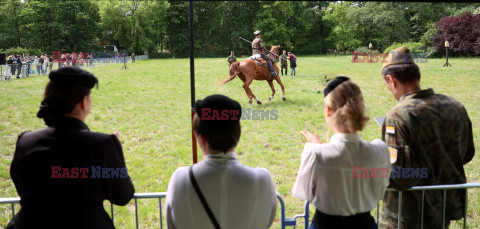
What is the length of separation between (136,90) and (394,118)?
5.63 metres

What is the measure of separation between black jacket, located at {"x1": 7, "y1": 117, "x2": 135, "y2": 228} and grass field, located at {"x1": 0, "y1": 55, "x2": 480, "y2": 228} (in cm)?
113

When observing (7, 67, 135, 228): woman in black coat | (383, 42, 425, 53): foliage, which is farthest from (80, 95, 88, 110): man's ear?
(383, 42, 425, 53): foliage

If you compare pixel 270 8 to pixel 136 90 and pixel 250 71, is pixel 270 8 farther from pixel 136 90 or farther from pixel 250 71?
pixel 136 90

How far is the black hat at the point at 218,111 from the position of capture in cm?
126

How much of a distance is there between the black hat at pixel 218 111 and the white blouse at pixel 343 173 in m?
0.42

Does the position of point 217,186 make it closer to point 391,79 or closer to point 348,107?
point 348,107

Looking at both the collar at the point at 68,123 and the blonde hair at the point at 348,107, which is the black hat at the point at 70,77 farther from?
the blonde hair at the point at 348,107

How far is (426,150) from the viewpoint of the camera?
1701 millimetres

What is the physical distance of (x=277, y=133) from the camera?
5.44m

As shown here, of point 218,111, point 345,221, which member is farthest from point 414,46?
point 218,111

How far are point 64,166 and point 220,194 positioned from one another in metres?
0.65

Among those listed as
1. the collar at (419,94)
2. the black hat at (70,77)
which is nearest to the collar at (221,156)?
the black hat at (70,77)

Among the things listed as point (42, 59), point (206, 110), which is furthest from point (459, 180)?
point (42, 59)

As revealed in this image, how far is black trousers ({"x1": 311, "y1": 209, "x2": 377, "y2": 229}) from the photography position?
4.86 ft
